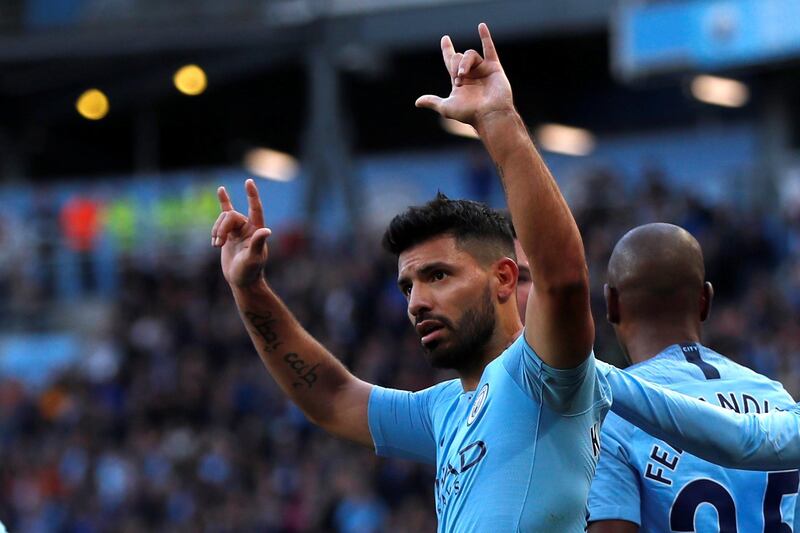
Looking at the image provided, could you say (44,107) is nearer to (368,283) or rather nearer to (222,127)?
(222,127)

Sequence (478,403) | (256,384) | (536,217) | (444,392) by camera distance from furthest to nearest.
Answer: (256,384)
(444,392)
(478,403)
(536,217)

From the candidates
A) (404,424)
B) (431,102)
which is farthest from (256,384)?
(431,102)

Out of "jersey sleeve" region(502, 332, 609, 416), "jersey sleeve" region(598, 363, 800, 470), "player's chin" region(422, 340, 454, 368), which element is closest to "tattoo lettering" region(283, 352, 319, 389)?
"player's chin" region(422, 340, 454, 368)

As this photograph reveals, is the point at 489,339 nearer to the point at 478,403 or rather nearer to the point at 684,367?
the point at 478,403

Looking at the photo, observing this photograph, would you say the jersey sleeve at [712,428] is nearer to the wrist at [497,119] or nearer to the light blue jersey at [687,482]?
the light blue jersey at [687,482]

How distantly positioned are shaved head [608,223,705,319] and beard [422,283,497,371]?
0.40 metres

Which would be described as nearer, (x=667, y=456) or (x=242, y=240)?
(x=667, y=456)

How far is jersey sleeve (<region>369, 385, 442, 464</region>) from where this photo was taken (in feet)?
15.5

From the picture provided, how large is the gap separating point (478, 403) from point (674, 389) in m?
0.56

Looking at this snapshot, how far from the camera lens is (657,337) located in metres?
4.27

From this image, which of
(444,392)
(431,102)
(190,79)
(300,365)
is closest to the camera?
(431,102)

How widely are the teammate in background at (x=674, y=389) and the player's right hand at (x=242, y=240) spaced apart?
1.15m

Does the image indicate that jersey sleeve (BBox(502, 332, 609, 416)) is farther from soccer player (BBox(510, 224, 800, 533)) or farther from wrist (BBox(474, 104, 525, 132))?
wrist (BBox(474, 104, 525, 132))

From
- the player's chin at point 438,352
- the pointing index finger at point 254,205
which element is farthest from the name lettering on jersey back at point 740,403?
the pointing index finger at point 254,205
